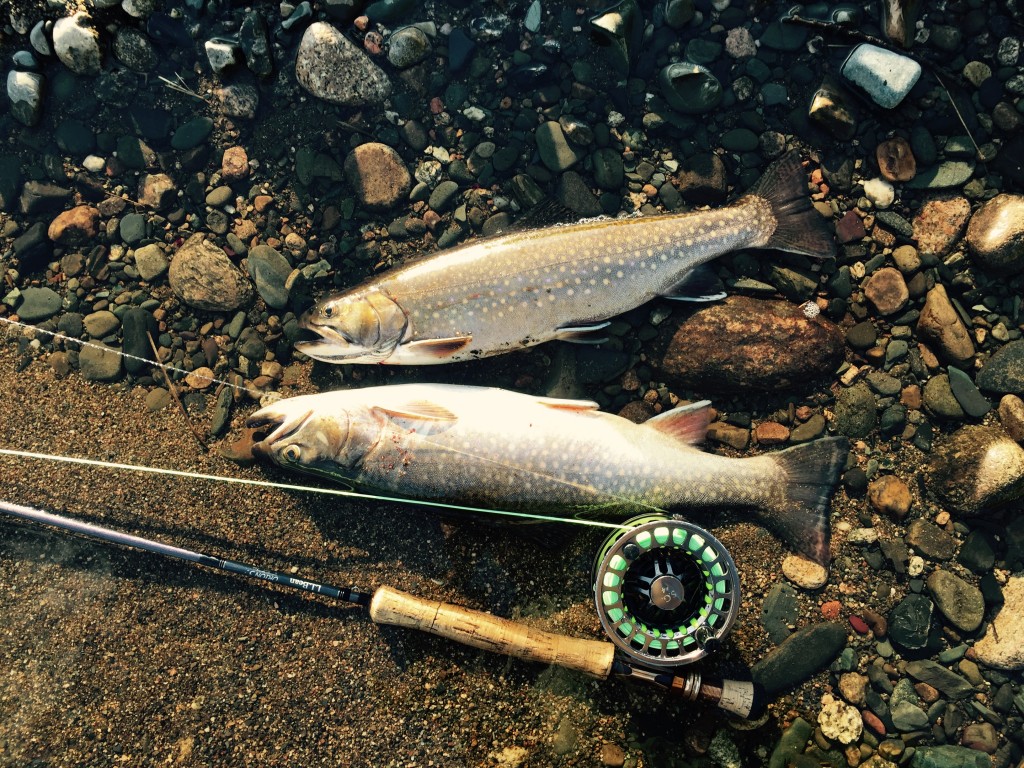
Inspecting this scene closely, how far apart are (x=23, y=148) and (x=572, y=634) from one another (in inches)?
190

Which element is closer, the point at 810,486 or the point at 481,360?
the point at 810,486

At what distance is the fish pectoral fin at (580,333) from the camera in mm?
3795

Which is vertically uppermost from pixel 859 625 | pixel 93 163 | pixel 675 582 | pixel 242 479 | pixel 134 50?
pixel 134 50

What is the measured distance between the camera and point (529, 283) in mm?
3705

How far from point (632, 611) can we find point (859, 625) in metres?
1.54

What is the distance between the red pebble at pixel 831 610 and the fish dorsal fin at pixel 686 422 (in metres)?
1.34

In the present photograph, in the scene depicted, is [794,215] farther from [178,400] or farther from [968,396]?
[178,400]

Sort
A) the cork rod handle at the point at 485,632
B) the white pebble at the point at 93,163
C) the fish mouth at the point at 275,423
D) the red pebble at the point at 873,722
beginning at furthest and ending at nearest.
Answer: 1. the white pebble at the point at 93,163
2. the red pebble at the point at 873,722
3. the fish mouth at the point at 275,423
4. the cork rod handle at the point at 485,632

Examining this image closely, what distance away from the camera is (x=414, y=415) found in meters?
3.63

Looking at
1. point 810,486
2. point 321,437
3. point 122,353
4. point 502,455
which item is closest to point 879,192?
point 810,486

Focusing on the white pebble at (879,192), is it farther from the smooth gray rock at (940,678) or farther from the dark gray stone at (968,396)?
the smooth gray rock at (940,678)

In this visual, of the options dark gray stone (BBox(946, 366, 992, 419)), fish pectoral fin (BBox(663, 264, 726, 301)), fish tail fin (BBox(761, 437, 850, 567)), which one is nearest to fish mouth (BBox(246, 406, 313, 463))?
fish pectoral fin (BBox(663, 264, 726, 301))

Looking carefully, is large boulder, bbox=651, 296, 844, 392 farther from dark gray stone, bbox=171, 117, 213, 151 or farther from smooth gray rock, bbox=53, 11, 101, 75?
smooth gray rock, bbox=53, 11, 101, 75

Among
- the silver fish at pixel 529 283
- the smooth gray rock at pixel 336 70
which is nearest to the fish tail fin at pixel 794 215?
the silver fish at pixel 529 283
